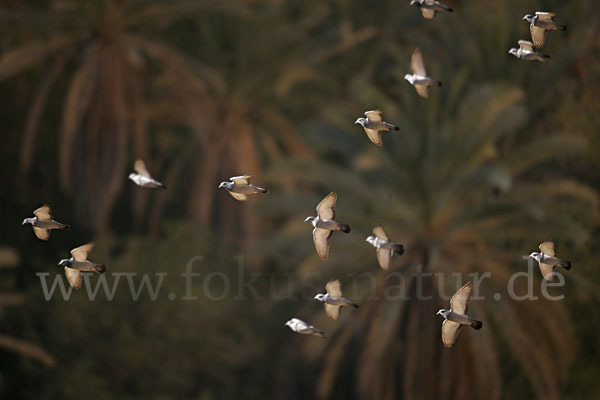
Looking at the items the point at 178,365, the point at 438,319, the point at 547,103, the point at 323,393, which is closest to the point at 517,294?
the point at 438,319

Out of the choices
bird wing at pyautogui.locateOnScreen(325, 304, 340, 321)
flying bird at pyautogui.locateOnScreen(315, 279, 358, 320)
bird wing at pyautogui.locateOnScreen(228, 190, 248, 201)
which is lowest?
bird wing at pyautogui.locateOnScreen(325, 304, 340, 321)

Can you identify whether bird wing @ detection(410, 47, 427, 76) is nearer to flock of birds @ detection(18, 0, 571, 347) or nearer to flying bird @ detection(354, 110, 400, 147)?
flock of birds @ detection(18, 0, 571, 347)

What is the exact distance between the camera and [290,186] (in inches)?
1249

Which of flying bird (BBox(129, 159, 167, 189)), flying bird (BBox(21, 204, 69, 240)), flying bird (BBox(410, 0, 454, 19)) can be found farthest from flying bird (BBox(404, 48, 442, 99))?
flying bird (BBox(21, 204, 69, 240))

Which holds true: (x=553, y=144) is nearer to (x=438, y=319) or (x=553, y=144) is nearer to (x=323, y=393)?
(x=438, y=319)

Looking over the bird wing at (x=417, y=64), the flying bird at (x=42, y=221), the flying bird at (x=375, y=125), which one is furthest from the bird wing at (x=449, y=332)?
the flying bird at (x=42, y=221)

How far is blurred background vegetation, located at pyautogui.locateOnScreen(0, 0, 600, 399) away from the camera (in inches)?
941

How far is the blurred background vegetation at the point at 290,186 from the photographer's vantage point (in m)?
23.9

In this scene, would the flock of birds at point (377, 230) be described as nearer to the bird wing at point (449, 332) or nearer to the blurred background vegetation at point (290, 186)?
the bird wing at point (449, 332)

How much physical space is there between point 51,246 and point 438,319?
33.6 ft

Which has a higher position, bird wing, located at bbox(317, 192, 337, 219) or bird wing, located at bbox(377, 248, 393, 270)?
bird wing, located at bbox(317, 192, 337, 219)

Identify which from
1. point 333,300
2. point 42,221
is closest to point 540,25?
point 333,300

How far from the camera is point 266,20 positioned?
3162cm

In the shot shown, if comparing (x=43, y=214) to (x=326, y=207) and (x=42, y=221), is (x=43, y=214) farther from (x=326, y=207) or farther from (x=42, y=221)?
(x=326, y=207)
